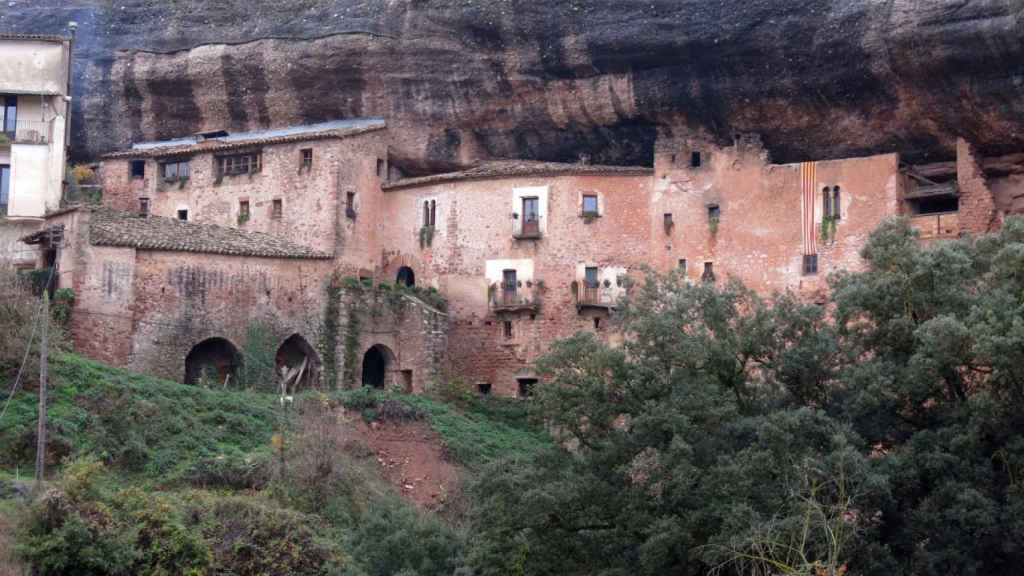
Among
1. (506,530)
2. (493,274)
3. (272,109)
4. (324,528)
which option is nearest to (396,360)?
(493,274)

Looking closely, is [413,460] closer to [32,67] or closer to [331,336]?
[331,336]

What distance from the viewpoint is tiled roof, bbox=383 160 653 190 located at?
4584 centimetres

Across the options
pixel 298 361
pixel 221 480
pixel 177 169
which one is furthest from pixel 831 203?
pixel 177 169

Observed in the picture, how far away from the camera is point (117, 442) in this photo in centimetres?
3541

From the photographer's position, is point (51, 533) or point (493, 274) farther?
point (493, 274)

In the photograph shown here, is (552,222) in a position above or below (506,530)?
above

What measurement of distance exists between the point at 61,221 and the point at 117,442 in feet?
27.9

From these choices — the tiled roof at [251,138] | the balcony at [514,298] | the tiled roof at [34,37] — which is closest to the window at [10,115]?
the tiled roof at [34,37]

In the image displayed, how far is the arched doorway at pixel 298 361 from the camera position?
4375cm

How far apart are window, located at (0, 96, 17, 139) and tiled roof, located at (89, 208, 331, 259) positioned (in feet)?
18.0

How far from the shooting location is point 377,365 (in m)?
45.9

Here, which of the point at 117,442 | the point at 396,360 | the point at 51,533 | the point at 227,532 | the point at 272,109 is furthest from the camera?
the point at 272,109

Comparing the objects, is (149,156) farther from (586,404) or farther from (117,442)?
(586,404)

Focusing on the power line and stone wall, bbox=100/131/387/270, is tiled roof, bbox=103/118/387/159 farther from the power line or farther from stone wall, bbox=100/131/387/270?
the power line
